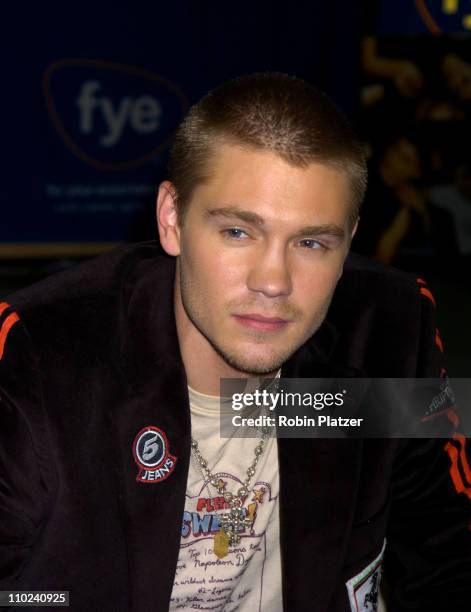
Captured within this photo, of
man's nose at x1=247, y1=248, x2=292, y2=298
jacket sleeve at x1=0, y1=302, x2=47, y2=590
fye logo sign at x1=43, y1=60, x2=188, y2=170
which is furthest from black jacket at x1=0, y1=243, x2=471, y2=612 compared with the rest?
fye logo sign at x1=43, y1=60, x2=188, y2=170

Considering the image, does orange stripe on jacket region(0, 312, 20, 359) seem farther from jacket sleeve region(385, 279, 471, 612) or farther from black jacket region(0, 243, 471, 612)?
jacket sleeve region(385, 279, 471, 612)

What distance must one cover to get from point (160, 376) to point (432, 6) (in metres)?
4.92

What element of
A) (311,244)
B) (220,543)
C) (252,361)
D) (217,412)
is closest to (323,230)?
(311,244)

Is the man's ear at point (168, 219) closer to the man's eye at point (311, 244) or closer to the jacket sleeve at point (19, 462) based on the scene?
the man's eye at point (311, 244)

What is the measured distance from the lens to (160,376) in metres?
1.83

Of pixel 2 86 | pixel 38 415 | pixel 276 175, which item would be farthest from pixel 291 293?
pixel 2 86

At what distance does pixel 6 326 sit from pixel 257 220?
61 centimetres

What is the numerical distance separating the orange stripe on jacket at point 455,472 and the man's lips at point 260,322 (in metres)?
0.62

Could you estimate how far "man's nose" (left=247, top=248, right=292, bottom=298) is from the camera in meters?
1.66

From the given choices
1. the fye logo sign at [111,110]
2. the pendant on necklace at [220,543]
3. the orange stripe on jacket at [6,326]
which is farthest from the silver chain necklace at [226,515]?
the fye logo sign at [111,110]

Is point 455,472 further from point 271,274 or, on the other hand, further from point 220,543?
point 271,274

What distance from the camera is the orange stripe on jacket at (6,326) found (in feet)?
5.60

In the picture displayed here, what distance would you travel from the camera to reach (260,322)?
1.71 meters

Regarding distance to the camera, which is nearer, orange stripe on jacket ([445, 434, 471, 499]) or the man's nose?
the man's nose
